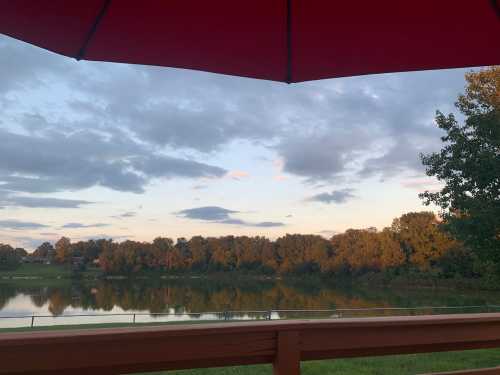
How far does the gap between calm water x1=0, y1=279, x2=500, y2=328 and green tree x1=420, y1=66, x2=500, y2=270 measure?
10.9m

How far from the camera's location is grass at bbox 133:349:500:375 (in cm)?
528

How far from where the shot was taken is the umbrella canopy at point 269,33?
1.48m

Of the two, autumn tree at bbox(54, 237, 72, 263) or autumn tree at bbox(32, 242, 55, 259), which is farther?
autumn tree at bbox(32, 242, 55, 259)

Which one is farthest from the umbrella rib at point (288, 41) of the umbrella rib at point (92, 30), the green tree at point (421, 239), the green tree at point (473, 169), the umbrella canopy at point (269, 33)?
the green tree at point (421, 239)

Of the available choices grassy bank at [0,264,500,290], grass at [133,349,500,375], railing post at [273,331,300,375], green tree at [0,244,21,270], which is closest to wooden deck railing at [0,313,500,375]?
railing post at [273,331,300,375]

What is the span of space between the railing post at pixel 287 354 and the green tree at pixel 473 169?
33.0 feet

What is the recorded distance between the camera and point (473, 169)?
34.9 feet

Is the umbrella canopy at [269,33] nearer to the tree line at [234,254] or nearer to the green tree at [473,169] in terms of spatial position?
the green tree at [473,169]

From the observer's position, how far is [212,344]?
4.16 ft

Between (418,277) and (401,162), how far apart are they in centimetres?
1779

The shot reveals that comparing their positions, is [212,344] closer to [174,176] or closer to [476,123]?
[476,123]

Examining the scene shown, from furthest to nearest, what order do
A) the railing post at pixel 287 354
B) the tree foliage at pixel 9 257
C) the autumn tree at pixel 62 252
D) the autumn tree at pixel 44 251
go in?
the autumn tree at pixel 44 251 < the autumn tree at pixel 62 252 < the tree foliage at pixel 9 257 < the railing post at pixel 287 354

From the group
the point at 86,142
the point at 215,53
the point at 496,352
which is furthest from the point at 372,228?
the point at 215,53

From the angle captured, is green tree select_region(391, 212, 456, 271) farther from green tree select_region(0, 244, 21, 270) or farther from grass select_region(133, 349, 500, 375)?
green tree select_region(0, 244, 21, 270)
